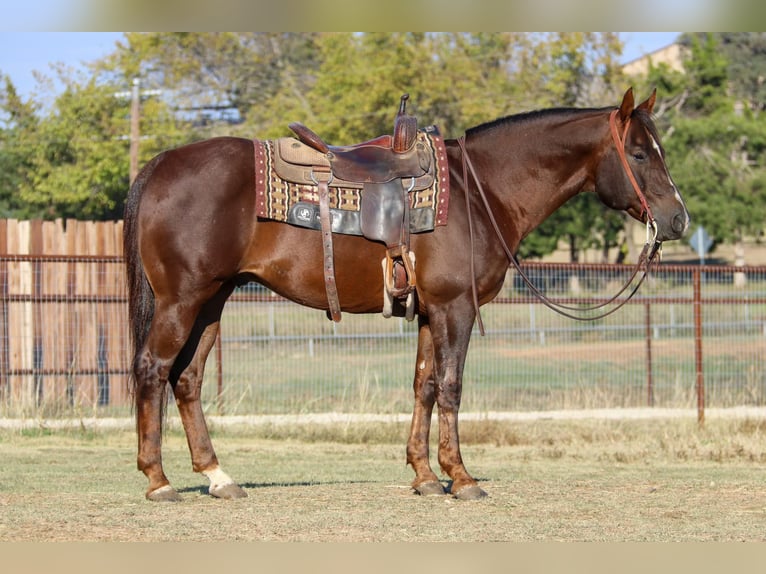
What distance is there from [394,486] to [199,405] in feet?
5.37

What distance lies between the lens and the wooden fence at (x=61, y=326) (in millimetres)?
14055

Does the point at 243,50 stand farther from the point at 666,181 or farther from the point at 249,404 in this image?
the point at 666,181

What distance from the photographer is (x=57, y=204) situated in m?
35.8

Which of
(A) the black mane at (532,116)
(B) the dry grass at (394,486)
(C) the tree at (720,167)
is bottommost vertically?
(B) the dry grass at (394,486)

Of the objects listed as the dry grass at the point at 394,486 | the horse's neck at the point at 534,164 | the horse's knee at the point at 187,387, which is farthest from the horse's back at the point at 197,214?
the horse's neck at the point at 534,164

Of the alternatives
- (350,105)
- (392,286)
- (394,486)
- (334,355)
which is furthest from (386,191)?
(350,105)

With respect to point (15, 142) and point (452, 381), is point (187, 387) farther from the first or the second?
point (15, 142)

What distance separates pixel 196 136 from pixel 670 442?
87.3ft

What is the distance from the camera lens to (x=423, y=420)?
7.97 m

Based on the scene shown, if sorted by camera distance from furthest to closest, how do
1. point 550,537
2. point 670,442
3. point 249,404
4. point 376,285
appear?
point 249,404
point 670,442
point 376,285
point 550,537

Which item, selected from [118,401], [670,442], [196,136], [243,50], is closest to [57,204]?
[196,136]

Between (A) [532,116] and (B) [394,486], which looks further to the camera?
(B) [394,486]

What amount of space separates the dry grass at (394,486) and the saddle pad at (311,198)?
1.92 meters

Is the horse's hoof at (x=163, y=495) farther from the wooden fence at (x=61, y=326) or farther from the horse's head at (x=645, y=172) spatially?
the wooden fence at (x=61, y=326)
